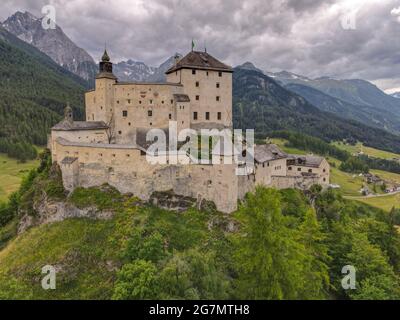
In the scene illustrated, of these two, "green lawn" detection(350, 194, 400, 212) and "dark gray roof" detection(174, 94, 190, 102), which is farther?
"green lawn" detection(350, 194, 400, 212)

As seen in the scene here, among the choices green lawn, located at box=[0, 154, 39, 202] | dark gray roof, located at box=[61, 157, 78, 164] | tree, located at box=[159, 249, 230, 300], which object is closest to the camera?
tree, located at box=[159, 249, 230, 300]

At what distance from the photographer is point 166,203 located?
46.8m

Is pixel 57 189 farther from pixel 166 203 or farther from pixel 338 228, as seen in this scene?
pixel 338 228

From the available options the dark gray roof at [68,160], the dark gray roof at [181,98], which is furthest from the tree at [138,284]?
the dark gray roof at [181,98]

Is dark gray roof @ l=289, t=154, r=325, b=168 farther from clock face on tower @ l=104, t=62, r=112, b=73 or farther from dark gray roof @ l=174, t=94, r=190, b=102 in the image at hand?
clock face on tower @ l=104, t=62, r=112, b=73

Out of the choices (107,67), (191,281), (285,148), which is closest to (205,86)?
(107,67)

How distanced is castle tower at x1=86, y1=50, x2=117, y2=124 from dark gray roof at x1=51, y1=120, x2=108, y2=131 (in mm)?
1344

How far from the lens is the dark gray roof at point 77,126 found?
2047 inches

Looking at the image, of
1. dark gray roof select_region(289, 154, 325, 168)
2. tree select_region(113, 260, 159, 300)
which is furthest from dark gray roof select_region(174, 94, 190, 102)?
tree select_region(113, 260, 159, 300)

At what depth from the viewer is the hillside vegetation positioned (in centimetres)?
2884

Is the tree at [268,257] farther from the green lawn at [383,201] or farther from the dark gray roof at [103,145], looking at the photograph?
the green lawn at [383,201]

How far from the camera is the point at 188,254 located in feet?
109

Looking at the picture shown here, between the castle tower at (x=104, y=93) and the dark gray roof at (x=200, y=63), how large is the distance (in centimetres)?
1123
